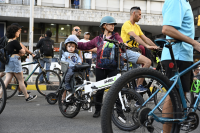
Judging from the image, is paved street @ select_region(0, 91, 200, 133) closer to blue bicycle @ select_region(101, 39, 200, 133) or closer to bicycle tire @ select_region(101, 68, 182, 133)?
blue bicycle @ select_region(101, 39, 200, 133)

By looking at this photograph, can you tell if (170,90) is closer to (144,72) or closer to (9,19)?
(144,72)

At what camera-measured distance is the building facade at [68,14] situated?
82.6ft

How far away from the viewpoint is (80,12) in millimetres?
26141

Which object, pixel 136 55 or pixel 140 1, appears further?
pixel 140 1

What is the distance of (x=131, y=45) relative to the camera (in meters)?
5.21

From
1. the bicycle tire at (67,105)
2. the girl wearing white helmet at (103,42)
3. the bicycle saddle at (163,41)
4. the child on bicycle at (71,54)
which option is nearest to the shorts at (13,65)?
the child on bicycle at (71,54)

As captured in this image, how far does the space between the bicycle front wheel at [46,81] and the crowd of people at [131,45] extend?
966mm

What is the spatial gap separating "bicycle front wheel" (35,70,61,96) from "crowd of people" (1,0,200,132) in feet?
3.17

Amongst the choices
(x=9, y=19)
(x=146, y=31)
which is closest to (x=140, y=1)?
(x=146, y=31)

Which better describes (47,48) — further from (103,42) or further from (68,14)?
(68,14)

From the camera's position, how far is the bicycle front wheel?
23.1 ft

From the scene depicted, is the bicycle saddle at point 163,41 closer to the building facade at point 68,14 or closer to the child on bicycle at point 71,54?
the child on bicycle at point 71,54

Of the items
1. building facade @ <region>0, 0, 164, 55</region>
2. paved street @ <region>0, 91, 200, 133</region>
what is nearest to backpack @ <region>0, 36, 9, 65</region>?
paved street @ <region>0, 91, 200, 133</region>

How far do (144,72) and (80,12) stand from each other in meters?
24.8
